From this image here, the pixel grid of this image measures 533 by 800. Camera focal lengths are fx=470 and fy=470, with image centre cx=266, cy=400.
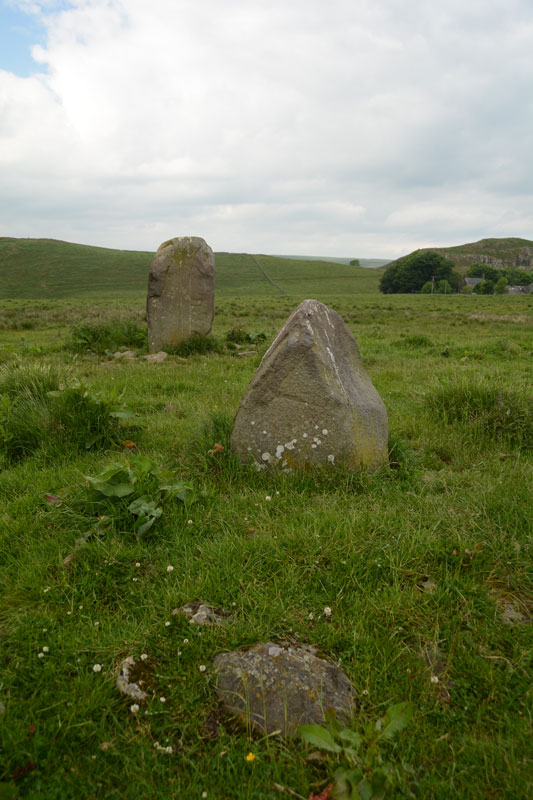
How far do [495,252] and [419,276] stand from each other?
2692 inches

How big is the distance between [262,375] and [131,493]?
5.21 feet

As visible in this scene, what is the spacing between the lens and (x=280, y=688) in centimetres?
234

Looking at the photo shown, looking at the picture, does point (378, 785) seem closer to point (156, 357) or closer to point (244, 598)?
point (244, 598)

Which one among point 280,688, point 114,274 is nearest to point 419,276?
point 114,274

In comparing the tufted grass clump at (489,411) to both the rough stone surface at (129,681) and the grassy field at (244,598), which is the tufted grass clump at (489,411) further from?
the rough stone surface at (129,681)

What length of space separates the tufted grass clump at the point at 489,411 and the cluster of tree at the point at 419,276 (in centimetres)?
6676

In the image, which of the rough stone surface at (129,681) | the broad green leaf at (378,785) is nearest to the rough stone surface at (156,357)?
the rough stone surface at (129,681)

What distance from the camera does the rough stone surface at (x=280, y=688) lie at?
2.24 m

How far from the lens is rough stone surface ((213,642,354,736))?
224 centimetres

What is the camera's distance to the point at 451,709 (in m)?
2.29

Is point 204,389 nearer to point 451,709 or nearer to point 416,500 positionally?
point 416,500

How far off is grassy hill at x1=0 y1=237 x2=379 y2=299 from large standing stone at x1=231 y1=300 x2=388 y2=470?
5206cm

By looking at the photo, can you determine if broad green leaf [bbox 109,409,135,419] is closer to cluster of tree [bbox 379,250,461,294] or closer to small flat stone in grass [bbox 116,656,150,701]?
small flat stone in grass [bbox 116,656,150,701]

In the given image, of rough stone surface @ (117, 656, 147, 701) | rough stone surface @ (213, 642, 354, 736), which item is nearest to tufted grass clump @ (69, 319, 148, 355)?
rough stone surface @ (117, 656, 147, 701)
